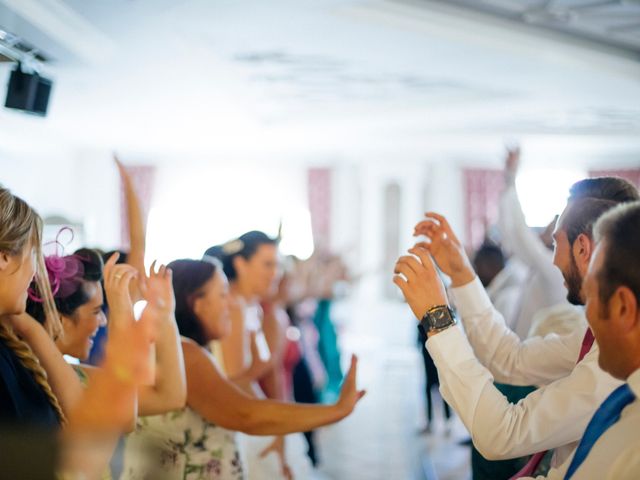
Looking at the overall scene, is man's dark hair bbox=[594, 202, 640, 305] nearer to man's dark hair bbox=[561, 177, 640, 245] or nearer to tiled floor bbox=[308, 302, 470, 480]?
man's dark hair bbox=[561, 177, 640, 245]

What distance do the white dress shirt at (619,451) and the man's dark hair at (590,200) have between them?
2.01ft

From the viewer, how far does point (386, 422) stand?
6270 millimetres

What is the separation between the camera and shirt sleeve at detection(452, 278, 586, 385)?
6.06 ft

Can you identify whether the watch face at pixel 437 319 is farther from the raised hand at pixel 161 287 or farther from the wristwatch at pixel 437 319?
the raised hand at pixel 161 287

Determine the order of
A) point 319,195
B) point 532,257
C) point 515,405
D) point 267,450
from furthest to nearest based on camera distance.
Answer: point 319,195 < point 267,450 < point 532,257 < point 515,405

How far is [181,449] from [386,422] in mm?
4589

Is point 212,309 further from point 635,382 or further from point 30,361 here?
point 635,382

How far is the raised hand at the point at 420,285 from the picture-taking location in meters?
1.50

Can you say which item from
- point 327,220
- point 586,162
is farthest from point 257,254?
point 586,162

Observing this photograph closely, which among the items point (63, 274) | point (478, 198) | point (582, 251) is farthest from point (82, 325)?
point (478, 198)

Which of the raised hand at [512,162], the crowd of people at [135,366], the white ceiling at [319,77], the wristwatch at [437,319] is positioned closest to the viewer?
the crowd of people at [135,366]

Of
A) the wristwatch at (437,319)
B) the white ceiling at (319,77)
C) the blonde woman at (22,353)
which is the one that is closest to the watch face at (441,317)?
the wristwatch at (437,319)

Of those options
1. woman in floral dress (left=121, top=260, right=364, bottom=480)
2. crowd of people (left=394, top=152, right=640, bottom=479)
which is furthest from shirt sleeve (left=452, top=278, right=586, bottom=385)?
woman in floral dress (left=121, top=260, right=364, bottom=480)

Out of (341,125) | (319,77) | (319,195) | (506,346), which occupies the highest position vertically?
(341,125)
